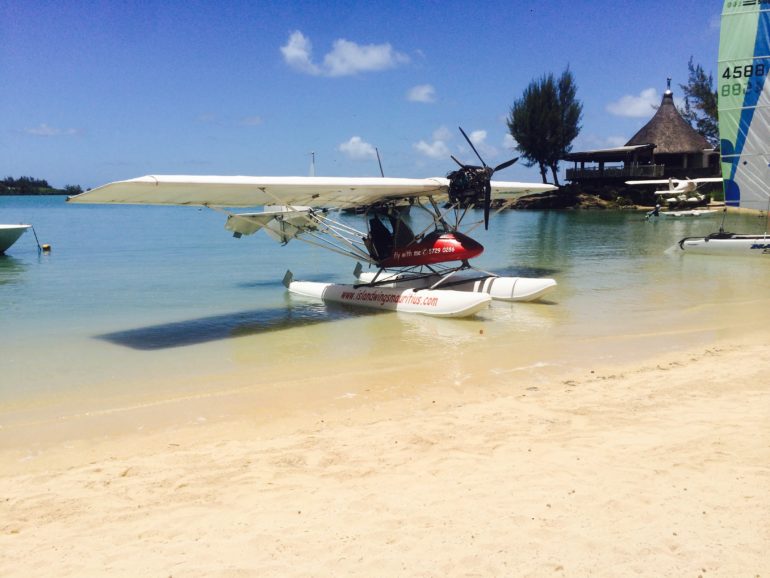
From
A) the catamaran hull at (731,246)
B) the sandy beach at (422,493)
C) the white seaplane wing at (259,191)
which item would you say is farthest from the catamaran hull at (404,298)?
the catamaran hull at (731,246)

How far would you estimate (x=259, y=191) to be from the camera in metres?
11.1

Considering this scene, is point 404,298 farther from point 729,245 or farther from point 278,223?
point 729,245

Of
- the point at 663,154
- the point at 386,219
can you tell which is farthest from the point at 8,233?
the point at 663,154

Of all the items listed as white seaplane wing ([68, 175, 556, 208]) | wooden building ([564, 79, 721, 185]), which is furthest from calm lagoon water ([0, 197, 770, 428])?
wooden building ([564, 79, 721, 185])

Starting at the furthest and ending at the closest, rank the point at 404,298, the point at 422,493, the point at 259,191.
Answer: the point at 404,298
the point at 259,191
the point at 422,493

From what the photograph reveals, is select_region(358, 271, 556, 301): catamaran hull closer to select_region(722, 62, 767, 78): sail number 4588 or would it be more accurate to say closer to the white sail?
the white sail

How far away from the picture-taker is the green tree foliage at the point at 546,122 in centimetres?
6681

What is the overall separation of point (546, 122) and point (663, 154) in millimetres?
17763

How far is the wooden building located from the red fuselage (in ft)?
141

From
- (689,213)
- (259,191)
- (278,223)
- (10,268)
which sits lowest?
(10,268)

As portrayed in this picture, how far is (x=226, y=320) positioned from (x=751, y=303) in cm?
972

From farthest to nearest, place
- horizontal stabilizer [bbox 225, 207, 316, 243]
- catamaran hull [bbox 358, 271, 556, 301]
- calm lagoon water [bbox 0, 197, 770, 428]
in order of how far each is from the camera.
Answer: horizontal stabilizer [bbox 225, 207, 316, 243], catamaran hull [bbox 358, 271, 556, 301], calm lagoon water [bbox 0, 197, 770, 428]

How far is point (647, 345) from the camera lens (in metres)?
8.62

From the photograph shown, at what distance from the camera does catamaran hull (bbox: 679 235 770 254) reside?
1881 cm
